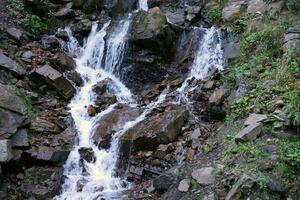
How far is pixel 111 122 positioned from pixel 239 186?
4687mm

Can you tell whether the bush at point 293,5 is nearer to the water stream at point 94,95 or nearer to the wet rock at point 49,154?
the water stream at point 94,95

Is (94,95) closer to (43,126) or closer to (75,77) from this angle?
(75,77)

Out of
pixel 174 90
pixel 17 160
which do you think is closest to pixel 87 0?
pixel 174 90

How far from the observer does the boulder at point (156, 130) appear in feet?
29.2

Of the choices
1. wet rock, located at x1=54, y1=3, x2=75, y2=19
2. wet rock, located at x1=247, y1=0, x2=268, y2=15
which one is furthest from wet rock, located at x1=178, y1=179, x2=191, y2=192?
wet rock, located at x1=54, y1=3, x2=75, y2=19

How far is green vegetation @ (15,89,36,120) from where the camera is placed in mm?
9781

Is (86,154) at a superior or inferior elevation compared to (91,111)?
inferior

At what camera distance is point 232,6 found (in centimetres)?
1260

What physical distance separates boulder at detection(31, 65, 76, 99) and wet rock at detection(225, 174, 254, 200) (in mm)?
6356

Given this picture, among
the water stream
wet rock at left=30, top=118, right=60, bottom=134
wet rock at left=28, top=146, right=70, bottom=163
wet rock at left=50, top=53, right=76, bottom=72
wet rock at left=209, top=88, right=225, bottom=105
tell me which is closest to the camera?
the water stream

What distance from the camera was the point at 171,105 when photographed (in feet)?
32.8

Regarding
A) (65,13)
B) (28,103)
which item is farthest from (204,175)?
(65,13)

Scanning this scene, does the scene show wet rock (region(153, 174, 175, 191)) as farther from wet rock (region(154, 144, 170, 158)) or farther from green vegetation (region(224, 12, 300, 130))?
green vegetation (region(224, 12, 300, 130))

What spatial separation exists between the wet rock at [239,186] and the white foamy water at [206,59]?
15.5 feet
